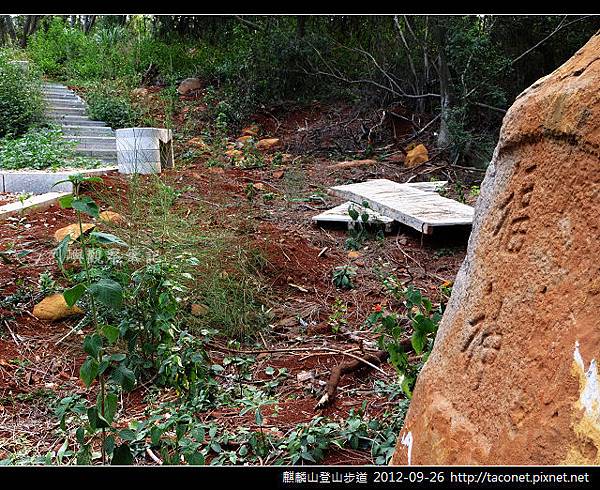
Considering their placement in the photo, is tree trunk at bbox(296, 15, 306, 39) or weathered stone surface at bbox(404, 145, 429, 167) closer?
weathered stone surface at bbox(404, 145, 429, 167)

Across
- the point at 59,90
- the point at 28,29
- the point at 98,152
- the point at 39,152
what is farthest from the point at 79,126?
the point at 28,29

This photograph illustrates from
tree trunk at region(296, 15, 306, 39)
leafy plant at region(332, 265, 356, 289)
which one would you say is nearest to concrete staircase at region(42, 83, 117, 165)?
tree trunk at region(296, 15, 306, 39)

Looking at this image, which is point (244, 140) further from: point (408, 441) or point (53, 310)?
point (408, 441)

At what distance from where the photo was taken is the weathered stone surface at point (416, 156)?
342 inches

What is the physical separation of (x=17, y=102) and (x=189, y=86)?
3720mm

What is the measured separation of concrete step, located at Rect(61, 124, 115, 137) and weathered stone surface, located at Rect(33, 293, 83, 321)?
6505 millimetres

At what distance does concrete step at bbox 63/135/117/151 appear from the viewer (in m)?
9.06

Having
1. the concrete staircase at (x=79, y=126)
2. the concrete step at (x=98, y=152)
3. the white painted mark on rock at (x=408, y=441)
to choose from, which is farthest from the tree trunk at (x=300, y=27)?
the white painted mark on rock at (x=408, y=441)

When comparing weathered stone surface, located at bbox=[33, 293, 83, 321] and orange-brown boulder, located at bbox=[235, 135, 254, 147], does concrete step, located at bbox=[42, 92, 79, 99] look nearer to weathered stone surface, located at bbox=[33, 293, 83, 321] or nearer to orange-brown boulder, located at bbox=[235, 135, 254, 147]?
orange-brown boulder, located at bbox=[235, 135, 254, 147]

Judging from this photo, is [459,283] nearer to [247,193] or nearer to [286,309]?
[286,309]

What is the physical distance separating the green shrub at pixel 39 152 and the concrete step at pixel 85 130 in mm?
653

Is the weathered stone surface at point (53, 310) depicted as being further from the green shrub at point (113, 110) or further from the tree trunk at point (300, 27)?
the tree trunk at point (300, 27)
